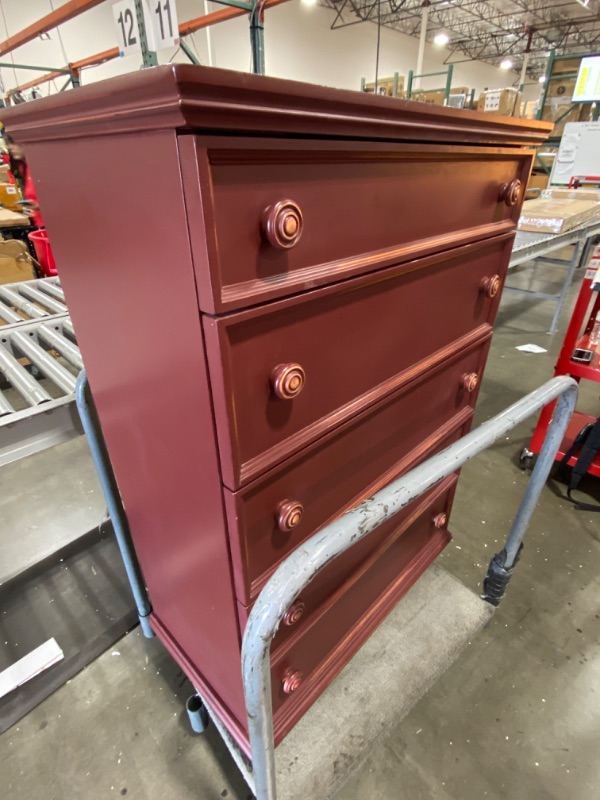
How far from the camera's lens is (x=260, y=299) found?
0.48 metres

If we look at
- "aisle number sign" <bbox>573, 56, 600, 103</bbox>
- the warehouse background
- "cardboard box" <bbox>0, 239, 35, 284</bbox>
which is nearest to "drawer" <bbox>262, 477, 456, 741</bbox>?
"cardboard box" <bbox>0, 239, 35, 284</bbox>

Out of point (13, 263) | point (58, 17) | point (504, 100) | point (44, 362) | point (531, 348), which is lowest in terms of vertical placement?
point (531, 348)

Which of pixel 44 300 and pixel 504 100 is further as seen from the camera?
pixel 504 100

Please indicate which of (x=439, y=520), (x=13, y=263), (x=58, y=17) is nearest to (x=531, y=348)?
(x=439, y=520)

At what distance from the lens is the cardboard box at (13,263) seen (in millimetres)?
2391

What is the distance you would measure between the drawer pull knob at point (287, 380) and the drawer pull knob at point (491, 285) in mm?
622

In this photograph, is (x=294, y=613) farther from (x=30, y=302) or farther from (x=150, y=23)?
(x=150, y=23)

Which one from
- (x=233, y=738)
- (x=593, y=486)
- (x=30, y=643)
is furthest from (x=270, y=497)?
(x=593, y=486)

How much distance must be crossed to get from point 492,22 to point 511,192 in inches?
617

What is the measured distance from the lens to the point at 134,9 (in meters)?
1.25

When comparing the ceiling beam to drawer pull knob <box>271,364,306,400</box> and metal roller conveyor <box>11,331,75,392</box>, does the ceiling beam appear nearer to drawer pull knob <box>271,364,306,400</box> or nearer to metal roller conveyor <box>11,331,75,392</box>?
metal roller conveyor <box>11,331,75,392</box>

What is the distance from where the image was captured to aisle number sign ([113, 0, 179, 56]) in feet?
4.13

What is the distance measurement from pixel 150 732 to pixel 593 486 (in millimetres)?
1957

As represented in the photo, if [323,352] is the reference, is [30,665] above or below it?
below
